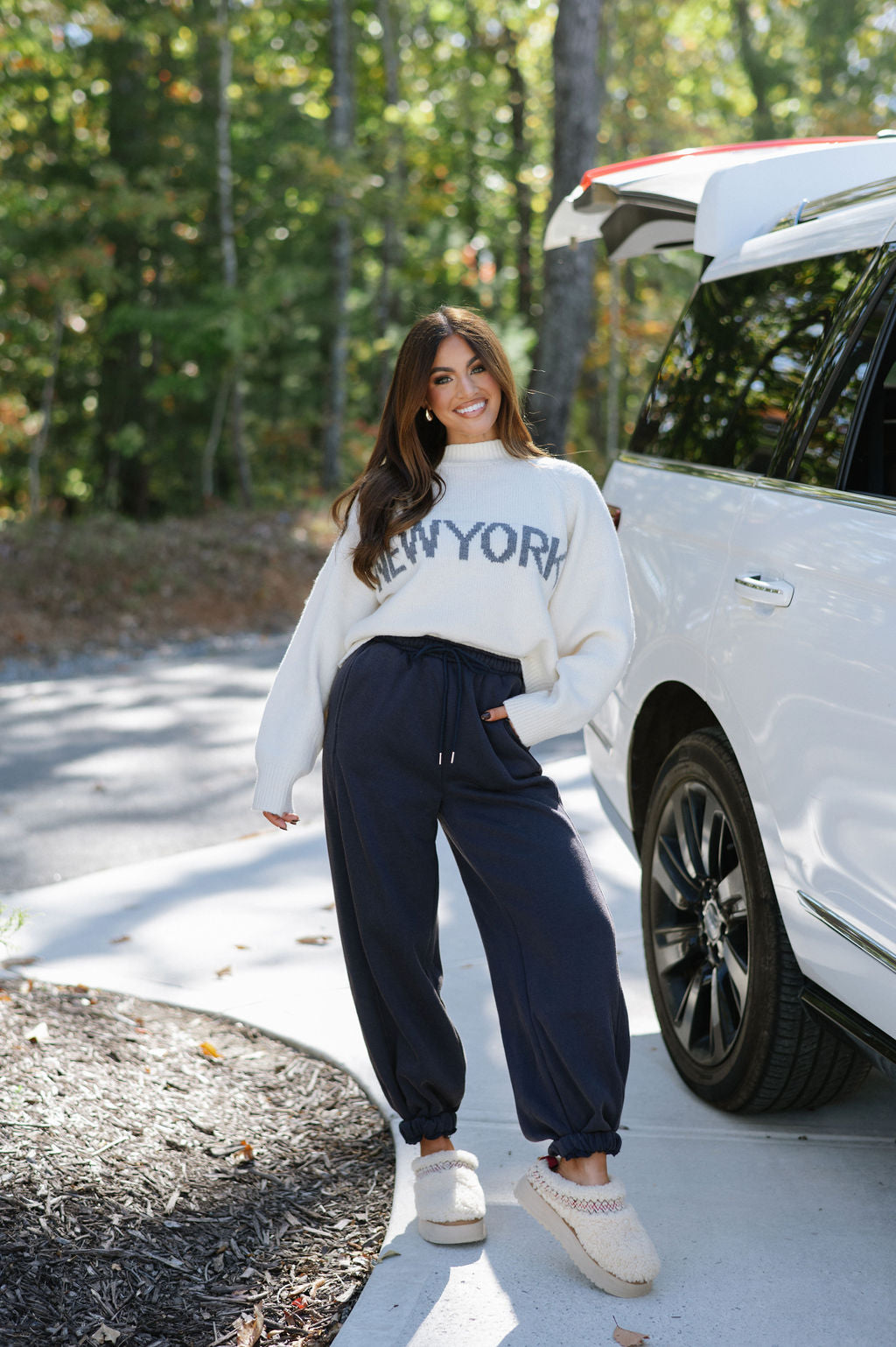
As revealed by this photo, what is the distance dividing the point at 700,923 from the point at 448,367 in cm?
149

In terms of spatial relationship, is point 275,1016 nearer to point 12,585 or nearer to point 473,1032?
point 473,1032

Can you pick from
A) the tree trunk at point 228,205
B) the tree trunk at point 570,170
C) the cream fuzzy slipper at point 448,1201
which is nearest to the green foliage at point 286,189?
the tree trunk at point 228,205

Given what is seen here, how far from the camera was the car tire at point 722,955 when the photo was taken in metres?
2.86

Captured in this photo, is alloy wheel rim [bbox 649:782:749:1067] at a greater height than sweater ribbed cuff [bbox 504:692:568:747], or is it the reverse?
sweater ribbed cuff [bbox 504:692:568:747]

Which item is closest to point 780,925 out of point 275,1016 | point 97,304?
point 275,1016

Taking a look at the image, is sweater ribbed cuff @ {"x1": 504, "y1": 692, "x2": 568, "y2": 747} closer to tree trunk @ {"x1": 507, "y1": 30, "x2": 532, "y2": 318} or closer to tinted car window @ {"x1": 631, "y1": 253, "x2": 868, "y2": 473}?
tinted car window @ {"x1": 631, "y1": 253, "x2": 868, "y2": 473}

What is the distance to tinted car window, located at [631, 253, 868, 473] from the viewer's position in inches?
119

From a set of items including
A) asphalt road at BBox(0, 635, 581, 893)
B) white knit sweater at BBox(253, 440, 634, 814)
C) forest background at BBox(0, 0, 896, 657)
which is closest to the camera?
white knit sweater at BBox(253, 440, 634, 814)

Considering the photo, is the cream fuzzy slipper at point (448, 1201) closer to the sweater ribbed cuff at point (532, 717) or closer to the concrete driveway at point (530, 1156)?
the concrete driveway at point (530, 1156)

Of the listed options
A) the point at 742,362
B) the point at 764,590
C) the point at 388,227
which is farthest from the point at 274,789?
the point at 388,227

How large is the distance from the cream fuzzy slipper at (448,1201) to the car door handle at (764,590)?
1338 millimetres

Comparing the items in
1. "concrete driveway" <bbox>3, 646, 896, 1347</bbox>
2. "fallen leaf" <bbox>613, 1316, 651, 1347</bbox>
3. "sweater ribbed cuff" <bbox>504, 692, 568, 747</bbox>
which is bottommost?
"concrete driveway" <bbox>3, 646, 896, 1347</bbox>

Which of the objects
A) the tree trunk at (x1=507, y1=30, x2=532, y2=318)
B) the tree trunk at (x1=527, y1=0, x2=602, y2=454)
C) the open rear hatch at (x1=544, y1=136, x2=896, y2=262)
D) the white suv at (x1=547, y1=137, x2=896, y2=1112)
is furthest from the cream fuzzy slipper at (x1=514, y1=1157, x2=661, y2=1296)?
the tree trunk at (x1=507, y1=30, x2=532, y2=318)

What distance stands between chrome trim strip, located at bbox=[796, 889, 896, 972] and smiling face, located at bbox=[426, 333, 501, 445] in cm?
114
